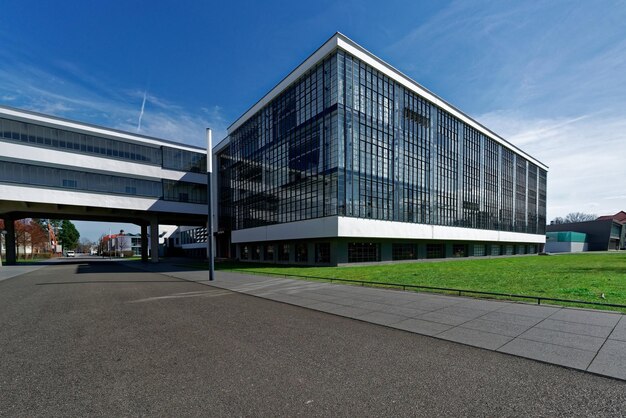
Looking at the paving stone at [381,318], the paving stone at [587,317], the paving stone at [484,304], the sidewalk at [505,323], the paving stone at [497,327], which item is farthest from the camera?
the paving stone at [484,304]

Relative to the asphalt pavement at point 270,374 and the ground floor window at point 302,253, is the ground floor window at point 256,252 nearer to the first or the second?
the ground floor window at point 302,253

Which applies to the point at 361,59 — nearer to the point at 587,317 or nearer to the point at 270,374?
the point at 587,317

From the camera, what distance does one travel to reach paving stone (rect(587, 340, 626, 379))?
196 inches

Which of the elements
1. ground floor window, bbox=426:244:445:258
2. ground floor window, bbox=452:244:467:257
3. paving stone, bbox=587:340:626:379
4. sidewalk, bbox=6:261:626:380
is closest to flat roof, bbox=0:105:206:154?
ground floor window, bbox=426:244:445:258

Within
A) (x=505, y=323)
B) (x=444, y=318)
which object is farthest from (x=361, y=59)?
(x=505, y=323)

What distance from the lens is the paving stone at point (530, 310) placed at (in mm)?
8882

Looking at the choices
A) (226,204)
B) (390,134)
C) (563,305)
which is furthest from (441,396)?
(226,204)

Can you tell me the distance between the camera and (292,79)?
38.8 metres

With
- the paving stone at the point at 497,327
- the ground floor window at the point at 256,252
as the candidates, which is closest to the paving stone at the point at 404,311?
the paving stone at the point at 497,327

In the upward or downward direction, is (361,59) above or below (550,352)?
Result: above

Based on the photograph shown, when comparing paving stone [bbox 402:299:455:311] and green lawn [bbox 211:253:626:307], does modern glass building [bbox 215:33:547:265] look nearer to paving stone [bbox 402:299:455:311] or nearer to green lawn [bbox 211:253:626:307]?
green lawn [bbox 211:253:626:307]

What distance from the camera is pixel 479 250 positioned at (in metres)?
58.8

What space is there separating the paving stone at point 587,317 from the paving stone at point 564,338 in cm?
148

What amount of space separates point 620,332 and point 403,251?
1379 inches
